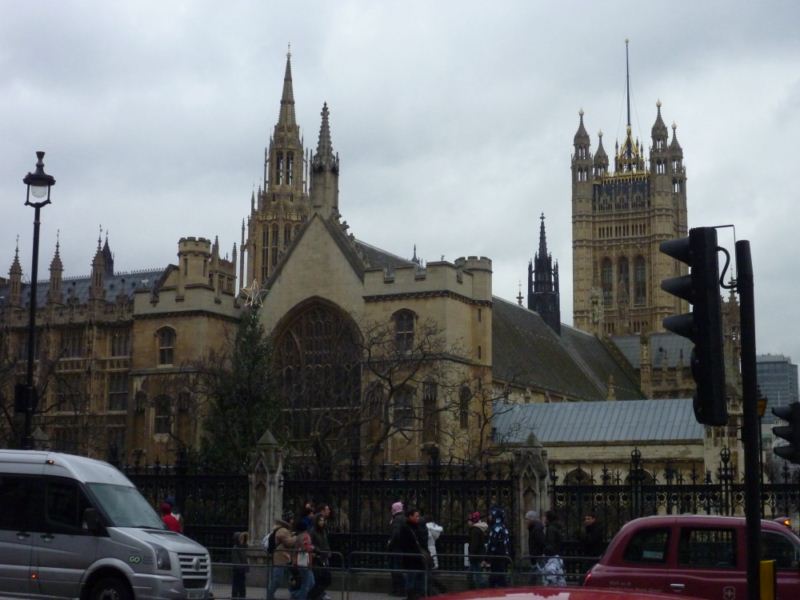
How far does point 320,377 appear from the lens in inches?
1756

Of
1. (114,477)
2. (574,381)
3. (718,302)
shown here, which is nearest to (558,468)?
(574,381)

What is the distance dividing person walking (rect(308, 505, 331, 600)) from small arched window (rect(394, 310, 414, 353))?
98.5 ft

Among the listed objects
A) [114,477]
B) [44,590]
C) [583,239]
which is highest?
[583,239]

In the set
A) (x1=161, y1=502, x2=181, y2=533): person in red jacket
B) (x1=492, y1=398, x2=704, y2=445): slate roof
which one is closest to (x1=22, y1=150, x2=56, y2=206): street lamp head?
(x1=161, y1=502, x2=181, y2=533): person in red jacket

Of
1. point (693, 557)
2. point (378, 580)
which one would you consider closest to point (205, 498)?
point (378, 580)

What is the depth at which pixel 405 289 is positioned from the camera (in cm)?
5003

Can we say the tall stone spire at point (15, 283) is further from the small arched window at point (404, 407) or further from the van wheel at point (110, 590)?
the van wheel at point (110, 590)

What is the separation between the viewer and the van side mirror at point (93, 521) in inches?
569

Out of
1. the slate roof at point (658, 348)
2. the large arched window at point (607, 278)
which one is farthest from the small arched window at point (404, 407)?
the large arched window at point (607, 278)

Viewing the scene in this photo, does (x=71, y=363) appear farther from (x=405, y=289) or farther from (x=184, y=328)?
(x=405, y=289)

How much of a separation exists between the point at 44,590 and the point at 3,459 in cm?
171

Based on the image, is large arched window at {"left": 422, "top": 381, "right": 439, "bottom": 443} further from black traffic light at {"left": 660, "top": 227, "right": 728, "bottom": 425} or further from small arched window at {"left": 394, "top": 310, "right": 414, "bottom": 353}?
black traffic light at {"left": 660, "top": 227, "right": 728, "bottom": 425}

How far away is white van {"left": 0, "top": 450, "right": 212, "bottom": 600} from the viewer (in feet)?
47.2

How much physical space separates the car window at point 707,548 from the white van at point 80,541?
572 cm
